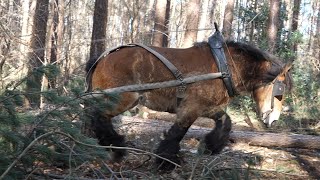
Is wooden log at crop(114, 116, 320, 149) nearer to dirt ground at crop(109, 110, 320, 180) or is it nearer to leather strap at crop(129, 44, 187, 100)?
dirt ground at crop(109, 110, 320, 180)

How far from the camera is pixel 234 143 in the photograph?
309 inches

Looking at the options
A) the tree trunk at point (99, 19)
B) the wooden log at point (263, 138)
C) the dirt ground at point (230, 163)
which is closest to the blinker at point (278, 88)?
the dirt ground at point (230, 163)

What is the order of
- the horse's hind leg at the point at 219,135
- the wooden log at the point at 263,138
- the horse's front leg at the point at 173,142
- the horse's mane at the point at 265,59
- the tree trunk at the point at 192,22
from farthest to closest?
the tree trunk at the point at 192,22
the wooden log at the point at 263,138
the horse's hind leg at the point at 219,135
the horse's mane at the point at 265,59
the horse's front leg at the point at 173,142

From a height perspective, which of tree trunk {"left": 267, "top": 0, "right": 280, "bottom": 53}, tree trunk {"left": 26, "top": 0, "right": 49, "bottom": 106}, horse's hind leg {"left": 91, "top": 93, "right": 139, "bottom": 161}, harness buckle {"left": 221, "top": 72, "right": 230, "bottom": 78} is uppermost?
tree trunk {"left": 267, "top": 0, "right": 280, "bottom": 53}

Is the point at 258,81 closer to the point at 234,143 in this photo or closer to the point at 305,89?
the point at 234,143

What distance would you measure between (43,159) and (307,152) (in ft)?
17.8

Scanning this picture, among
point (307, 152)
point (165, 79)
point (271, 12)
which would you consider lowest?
point (307, 152)

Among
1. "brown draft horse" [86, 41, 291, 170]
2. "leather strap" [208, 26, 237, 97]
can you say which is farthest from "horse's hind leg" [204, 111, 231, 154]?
"leather strap" [208, 26, 237, 97]

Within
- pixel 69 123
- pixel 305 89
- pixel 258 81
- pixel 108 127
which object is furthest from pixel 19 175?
pixel 305 89

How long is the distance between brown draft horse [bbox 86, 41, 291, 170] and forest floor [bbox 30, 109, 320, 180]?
0.31 m

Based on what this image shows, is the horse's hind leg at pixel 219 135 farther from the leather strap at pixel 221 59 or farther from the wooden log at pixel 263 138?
the wooden log at pixel 263 138

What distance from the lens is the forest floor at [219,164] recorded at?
3789 millimetres

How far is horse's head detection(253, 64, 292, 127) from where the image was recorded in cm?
552

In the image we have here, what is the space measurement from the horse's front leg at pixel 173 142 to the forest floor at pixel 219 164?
0.10m
